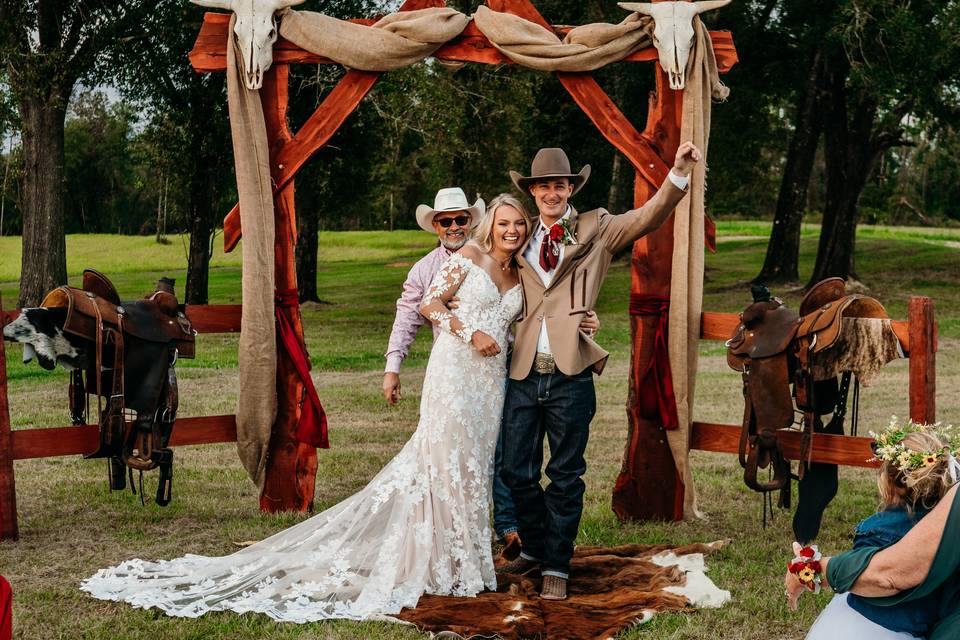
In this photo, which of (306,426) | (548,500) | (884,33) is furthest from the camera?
(884,33)

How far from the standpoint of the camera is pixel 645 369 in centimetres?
620

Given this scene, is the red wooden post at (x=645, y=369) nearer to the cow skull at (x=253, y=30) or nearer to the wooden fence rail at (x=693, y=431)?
the wooden fence rail at (x=693, y=431)

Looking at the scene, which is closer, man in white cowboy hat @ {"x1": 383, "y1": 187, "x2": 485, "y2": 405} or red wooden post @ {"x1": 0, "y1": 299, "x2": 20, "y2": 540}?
red wooden post @ {"x1": 0, "y1": 299, "x2": 20, "y2": 540}

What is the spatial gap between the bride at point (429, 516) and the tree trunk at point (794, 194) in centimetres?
1949

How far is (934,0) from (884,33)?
2.19 meters

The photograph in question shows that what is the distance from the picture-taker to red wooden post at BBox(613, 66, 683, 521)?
620 centimetres

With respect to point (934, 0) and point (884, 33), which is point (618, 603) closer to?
point (884, 33)

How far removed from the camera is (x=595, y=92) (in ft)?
20.6

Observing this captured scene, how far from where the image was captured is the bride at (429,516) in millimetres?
4691

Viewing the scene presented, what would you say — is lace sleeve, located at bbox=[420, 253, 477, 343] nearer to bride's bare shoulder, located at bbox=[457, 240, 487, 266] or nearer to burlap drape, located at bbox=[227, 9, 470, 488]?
bride's bare shoulder, located at bbox=[457, 240, 487, 266]

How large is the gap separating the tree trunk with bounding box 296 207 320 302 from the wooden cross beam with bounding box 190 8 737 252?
53.6ft

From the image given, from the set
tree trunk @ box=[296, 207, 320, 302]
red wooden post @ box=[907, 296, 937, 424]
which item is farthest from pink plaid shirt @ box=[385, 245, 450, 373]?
tree trunk @ box=[296, 207, 320, 302]

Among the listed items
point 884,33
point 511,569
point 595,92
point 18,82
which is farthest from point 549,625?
point 884,33

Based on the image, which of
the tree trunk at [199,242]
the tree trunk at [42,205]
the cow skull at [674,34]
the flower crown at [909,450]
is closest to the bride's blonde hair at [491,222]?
the cow skull at [674,34]
